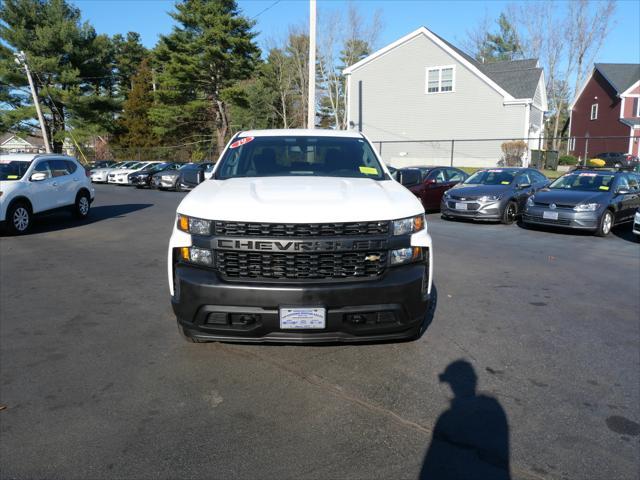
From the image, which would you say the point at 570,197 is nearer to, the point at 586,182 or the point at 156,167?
the point at 586,182

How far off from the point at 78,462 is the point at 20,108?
51.3 meters

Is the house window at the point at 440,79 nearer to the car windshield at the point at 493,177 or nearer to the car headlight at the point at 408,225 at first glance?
the car windshield at the point at 493,177

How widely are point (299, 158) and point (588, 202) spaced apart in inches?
342

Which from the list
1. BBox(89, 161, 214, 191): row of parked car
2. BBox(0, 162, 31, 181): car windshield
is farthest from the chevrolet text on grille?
BBox(89, 161, 214, 191): row of parked car

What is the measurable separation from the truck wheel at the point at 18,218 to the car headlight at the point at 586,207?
12.3 metres

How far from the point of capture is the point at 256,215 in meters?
3.59

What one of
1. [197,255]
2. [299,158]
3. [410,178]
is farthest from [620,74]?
[197,255]

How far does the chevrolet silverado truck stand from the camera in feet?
11.7

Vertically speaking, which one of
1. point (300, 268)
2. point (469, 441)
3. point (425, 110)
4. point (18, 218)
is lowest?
point (469, 441)

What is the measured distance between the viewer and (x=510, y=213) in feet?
44.0

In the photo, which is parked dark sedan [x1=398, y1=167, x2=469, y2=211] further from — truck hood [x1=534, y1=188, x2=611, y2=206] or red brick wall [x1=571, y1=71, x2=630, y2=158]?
red brick wall [x1=571, y1=71, x2=630, y2=158]

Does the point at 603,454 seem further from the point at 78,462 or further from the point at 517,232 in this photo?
the point at 517,232

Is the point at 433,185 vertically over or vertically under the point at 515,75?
under

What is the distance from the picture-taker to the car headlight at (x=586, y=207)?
36.8 feet
